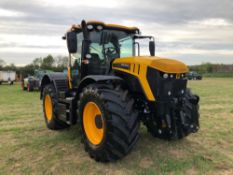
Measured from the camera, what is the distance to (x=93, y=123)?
4977 mm

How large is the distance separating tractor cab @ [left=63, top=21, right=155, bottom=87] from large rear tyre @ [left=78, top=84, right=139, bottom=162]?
107 centimetres

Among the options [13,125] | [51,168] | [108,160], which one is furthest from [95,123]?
[13,125]

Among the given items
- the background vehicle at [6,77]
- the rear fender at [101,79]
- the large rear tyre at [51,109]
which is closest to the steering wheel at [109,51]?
the rear fender at [101,79]

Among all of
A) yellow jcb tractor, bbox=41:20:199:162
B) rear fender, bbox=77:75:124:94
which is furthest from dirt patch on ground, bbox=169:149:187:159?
rear fender, bbox=77:75:124:94

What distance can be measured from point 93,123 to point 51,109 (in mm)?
2423

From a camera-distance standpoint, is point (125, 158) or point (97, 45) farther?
point (97, 45)

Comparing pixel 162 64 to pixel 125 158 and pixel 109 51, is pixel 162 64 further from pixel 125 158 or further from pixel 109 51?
pixel 125 158

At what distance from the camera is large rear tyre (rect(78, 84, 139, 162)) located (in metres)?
4.20

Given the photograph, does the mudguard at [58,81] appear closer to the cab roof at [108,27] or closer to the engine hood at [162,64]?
the cab roof at [108,27]

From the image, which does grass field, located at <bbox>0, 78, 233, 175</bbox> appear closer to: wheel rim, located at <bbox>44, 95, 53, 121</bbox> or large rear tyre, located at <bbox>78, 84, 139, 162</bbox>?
large rear tyre, located at <bbox>78, 84, 139, 162</bbox>

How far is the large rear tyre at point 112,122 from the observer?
420cm

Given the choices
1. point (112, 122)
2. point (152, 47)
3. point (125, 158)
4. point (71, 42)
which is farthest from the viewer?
point (152, 47)

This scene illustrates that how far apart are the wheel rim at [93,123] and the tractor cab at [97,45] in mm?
950

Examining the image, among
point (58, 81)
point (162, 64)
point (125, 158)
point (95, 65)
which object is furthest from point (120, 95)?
point (58, 81)
